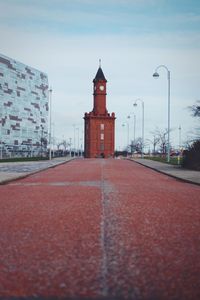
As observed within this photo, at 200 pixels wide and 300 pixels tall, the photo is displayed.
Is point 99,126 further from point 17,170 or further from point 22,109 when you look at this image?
point 17,170

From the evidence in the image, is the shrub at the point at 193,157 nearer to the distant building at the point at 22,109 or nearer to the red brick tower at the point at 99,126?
the distant building at the point at 22,109

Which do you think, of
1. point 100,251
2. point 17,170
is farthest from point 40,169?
point 100,251

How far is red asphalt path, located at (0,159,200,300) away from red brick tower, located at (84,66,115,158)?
99296 millimetres

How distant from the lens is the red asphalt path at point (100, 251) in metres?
4.07

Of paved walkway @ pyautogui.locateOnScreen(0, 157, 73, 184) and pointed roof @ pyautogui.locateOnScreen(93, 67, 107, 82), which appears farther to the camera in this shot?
pointed roof @ pyautogui.locateOnScreen(93, 67, 107, 82)

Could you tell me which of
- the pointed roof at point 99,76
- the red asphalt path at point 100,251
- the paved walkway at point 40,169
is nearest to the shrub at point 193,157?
the paved walkway at point 40,169

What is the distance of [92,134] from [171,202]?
98.8m

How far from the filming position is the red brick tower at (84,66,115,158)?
359 feet

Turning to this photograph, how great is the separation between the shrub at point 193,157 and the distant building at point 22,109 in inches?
2703

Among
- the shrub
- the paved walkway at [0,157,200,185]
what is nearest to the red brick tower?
the paved walkway at [0,157,200,185]

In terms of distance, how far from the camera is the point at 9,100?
106 m

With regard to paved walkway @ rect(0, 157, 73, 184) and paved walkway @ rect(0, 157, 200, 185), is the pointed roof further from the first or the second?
paved walkway @ rect(0, 157, 200, 185)

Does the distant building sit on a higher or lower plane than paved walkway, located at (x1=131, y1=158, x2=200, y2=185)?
higher

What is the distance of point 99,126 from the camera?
111 metres
